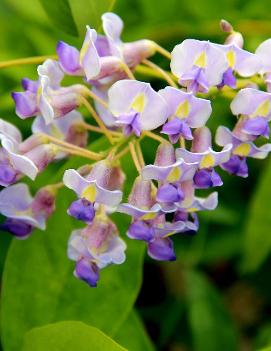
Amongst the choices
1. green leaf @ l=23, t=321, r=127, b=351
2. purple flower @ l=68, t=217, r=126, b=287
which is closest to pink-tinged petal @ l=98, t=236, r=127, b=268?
purple flower @ l=68, t=217, r=126, b=287

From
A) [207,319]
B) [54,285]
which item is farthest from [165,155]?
[207,319]

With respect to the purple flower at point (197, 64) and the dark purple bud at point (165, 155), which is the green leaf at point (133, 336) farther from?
the purple flower at point (197, 64)

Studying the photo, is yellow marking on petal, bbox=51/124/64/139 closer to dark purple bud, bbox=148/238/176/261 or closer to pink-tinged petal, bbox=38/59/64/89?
pink-tinged petal, bbox=38/59/64/89

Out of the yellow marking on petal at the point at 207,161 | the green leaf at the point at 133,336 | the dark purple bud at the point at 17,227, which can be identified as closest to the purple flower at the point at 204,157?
the yellow marking on petal at the point at 207,161

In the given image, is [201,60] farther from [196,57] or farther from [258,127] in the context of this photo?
[258,127]

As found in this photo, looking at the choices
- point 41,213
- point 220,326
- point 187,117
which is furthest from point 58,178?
point 220,326

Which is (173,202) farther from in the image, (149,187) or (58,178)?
(58,178)
